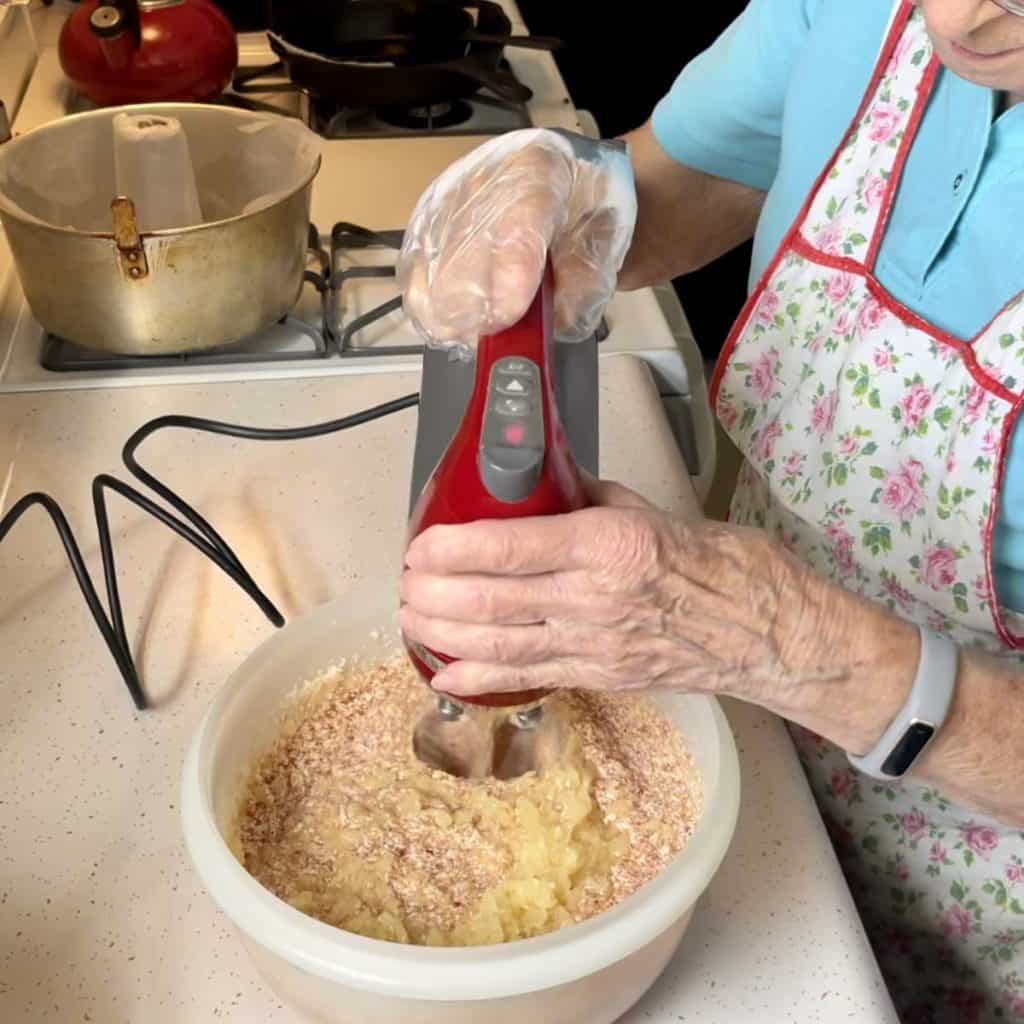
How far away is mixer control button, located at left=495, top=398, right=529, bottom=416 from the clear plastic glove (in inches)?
4.9

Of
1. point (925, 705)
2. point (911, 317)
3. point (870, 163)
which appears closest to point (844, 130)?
point (870, 163)

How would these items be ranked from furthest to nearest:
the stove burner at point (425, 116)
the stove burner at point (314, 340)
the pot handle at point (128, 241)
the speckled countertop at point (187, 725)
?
1. the stove burner at point (425, 116)
2. the stove burner at point (314, 340)
3. the pot handle at point (128, 241)
4. the speckled countertop at point (187, 725)

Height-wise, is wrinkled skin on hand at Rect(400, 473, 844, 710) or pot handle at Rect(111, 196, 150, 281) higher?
wrinkled skin on hand at Rect(400, 473, 844, 710)

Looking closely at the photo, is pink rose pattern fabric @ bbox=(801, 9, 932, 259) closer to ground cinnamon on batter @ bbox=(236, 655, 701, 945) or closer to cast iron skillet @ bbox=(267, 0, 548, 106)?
ground cinnamon on batter @ bbox=(236, 655, 701, 945)

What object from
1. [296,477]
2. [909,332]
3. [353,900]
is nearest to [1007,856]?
[909,332]

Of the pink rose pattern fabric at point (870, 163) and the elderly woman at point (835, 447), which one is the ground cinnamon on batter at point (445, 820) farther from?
the pink rose pattern fabric at point (870, 163)

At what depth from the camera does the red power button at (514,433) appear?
495 mm

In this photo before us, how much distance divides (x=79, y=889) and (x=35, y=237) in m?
0.51

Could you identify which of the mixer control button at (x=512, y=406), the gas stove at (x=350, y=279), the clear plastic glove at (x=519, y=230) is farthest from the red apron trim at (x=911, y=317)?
the mixer control button at (x=512, y=406)

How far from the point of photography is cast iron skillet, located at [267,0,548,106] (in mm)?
1300

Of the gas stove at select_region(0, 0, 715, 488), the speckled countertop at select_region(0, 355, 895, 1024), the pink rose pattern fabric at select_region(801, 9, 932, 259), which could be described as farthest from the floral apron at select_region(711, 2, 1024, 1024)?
the gas stove at select_region(0, 0, 715, 488)

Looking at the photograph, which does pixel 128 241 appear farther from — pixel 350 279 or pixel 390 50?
pixel 390 50

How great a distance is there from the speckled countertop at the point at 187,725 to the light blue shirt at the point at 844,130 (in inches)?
7.8

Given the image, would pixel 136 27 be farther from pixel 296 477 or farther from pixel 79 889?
pixel 79 889
